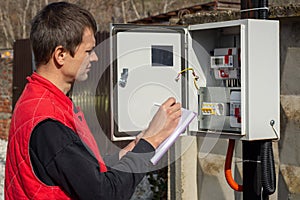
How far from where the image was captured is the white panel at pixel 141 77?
152 inches

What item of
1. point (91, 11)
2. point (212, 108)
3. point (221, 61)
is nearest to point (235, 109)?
point (212, 108)

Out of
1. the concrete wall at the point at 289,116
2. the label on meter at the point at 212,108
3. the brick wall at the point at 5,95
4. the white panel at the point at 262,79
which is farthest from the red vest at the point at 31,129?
the brick wall at the point at 5,95

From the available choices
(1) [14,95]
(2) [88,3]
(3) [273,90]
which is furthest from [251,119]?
(2) [88,3]

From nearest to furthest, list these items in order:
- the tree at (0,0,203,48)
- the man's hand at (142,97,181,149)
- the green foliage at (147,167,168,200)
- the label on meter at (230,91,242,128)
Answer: the man's hand at (142,97,181,149) < the label on meter at (230,91,242,128) < the green foliage at (147,167,168,200) < the tree at (0,0,203,48)

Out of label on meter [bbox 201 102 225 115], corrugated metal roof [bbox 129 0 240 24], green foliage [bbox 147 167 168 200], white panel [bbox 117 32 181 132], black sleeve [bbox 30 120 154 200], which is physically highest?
corrugated metal roof [bbox 129 0 240 24]

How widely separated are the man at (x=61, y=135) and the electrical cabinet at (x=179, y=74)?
4.43 ft

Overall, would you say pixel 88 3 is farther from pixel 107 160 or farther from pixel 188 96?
pixel 107 160

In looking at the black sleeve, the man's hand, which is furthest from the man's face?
the man's hand

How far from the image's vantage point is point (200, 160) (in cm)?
482

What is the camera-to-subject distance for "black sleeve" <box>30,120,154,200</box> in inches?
84.0

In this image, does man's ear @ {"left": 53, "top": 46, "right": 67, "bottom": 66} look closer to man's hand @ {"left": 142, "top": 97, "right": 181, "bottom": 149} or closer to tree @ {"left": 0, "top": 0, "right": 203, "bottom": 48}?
man's hand @ {"left": 142, "top": 97, "right": 181, "bottom": 149}

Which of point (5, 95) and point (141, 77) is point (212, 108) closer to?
point (141, 77)

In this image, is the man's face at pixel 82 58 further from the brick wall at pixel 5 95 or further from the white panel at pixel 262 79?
the brick wall at pixel 5 95

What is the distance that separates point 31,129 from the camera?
2.21 meters
